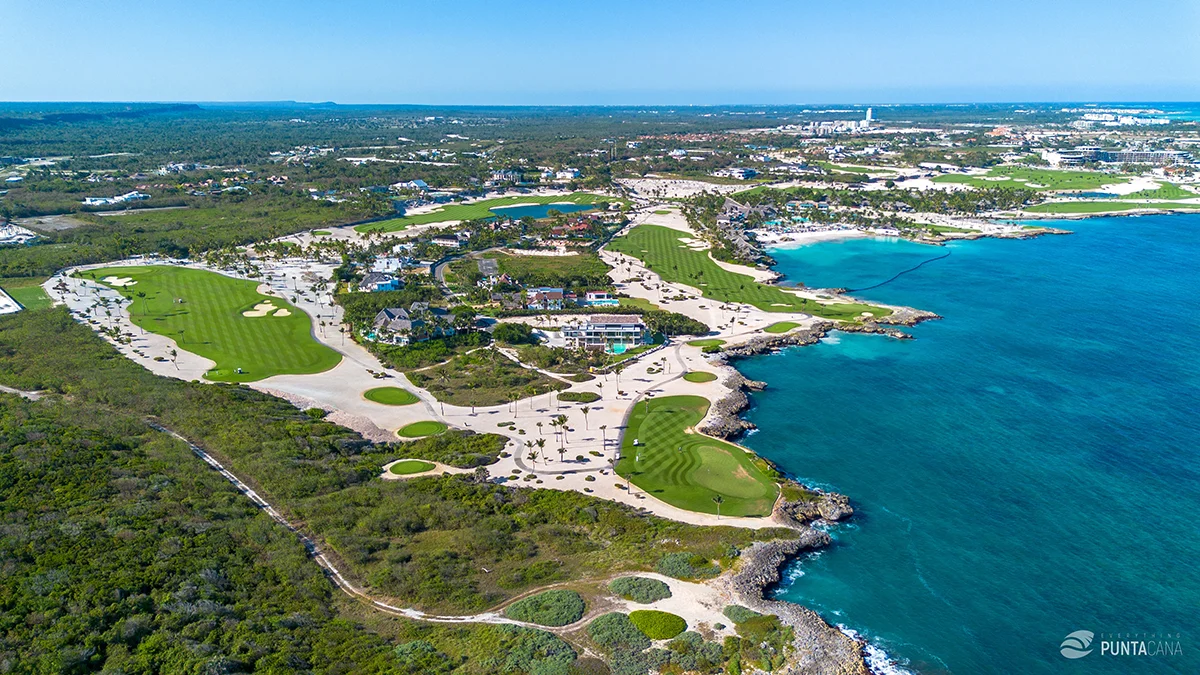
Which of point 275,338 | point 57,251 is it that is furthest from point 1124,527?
point 57,251

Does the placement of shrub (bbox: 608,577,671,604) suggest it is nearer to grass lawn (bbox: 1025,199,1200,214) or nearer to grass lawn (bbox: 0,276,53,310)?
grass lawn (bbox: 0,276,53,310)

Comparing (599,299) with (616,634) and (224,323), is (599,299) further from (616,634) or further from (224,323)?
(616,634)

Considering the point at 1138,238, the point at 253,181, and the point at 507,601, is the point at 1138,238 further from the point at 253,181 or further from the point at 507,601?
the point at 253,181

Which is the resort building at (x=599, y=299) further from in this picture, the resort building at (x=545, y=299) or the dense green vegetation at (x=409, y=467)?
the dense green vegetation at (x=409, y=467)

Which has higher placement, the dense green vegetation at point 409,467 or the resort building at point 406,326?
the resort building at point 406,326

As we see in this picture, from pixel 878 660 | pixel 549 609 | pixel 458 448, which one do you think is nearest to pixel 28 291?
pixel 458 448

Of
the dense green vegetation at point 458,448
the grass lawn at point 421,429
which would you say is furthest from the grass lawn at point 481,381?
the dense green vegetation at point 458,448
